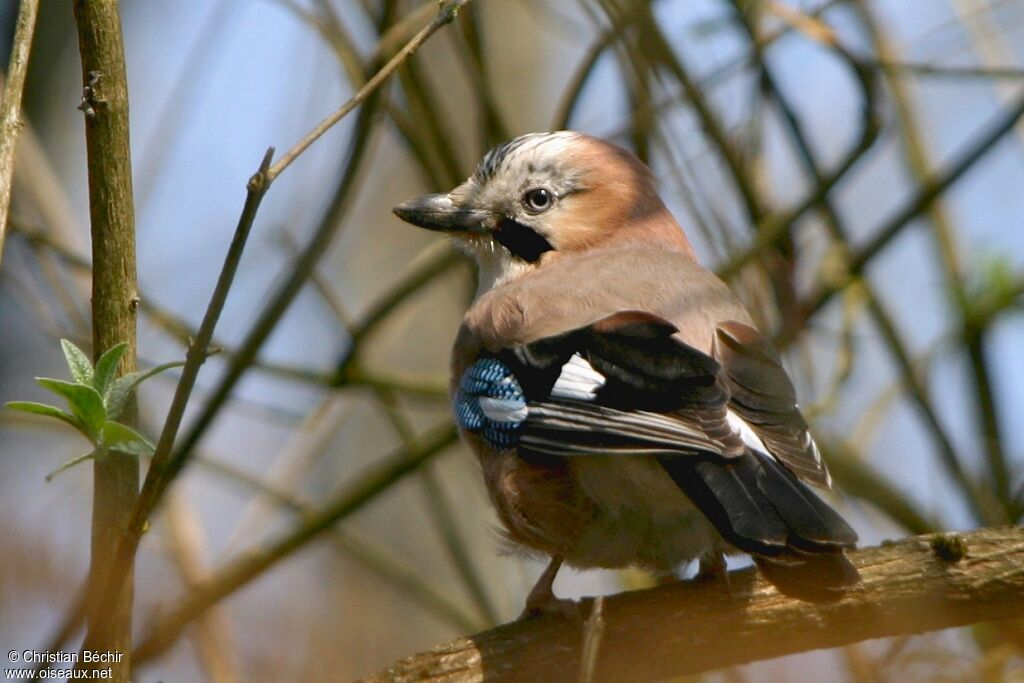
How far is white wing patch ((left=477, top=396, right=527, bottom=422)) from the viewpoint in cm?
333

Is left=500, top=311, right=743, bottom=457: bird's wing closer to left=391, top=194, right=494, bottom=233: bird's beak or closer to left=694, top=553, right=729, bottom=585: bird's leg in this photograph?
left=694, top=553, right=729, bottom=585: bird's leg

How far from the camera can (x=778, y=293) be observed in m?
4.67

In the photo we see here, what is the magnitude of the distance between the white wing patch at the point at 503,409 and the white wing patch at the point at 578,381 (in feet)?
0.44

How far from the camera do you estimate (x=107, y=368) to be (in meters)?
2.16

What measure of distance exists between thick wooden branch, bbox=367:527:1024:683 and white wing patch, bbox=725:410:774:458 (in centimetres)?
37

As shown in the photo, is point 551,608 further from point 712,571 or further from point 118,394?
point 118,394

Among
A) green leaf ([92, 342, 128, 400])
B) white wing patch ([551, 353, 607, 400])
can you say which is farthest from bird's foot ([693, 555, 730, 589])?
green leaf ([92, 342, 128, 400])

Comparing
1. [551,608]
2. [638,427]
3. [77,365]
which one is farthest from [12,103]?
[551,608]

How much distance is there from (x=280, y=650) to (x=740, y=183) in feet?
10.9

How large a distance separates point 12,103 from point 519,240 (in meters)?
2.48

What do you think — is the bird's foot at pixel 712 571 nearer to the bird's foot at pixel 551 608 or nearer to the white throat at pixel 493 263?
the bird's foot at pixel 551 608

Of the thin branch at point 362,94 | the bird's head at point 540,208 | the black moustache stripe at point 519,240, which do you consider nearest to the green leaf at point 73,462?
the thin branch at point 362,94

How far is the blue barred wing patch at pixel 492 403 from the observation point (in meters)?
3.37

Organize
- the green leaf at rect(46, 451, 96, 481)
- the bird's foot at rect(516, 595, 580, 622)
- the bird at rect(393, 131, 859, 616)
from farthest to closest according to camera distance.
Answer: the bird's foot at rect(516, 595, 580, 622), the bird at rect(393, 131, 859, 616), the green leaf at rect(46, 451, 96, 481)
